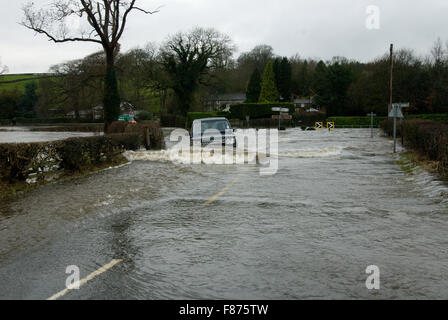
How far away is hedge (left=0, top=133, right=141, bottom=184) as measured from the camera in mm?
10820

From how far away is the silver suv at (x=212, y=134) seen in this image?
21094mm

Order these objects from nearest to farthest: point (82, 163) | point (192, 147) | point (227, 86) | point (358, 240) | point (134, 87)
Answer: point (358, 240)
point (82, 163)
point (192, 147)
point (134, 87)
point (227, 86)

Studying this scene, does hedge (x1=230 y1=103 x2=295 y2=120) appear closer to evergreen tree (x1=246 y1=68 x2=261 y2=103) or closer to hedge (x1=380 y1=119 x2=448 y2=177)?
evergreen tree (x1=246 y1=68 x2=261 y2=103)

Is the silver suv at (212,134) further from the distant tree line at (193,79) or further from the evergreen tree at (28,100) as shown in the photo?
the evergreen tree at (28,100)

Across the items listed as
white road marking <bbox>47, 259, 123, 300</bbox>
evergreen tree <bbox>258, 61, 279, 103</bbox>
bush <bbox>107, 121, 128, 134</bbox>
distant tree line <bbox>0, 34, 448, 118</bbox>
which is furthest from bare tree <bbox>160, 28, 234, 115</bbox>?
white road marking <bbox>47, 259, 123, 300</bbox>

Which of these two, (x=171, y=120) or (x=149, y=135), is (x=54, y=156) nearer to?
(x=149, y=135)

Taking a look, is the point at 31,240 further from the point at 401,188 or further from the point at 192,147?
the point at 192,147

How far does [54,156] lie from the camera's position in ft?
41.9

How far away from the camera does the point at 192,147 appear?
2133cm

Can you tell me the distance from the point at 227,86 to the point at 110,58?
40.4 meters

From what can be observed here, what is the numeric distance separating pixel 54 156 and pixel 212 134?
31.3 feet

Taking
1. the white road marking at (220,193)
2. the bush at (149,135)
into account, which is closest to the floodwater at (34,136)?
the bush at (149,135)

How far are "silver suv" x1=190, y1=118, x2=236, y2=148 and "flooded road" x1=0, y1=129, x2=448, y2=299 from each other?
333 inches

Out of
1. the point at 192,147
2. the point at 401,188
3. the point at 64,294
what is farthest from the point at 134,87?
the point at 64,294
